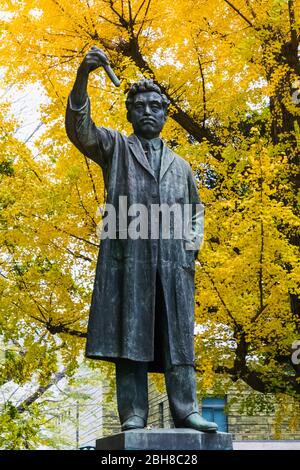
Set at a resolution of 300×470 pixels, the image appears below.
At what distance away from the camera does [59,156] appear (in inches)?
434

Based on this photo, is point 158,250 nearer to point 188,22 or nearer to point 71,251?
point 71,251

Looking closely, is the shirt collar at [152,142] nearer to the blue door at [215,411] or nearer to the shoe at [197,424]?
the shoe at [197,424]

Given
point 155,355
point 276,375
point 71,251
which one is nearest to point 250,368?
point 276,375

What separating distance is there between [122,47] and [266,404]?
253 inches

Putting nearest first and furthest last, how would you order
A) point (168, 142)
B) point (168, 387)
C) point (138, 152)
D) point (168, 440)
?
1. point (168, 440)
2. point (168, 387)
3. point (138, 152)
4. point (168, 142)

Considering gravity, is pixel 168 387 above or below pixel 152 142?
below

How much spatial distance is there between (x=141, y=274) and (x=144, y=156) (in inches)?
31.8

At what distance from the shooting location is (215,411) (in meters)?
18.1

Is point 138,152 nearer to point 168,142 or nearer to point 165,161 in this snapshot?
point 165,161

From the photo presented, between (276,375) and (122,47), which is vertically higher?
(122,47)

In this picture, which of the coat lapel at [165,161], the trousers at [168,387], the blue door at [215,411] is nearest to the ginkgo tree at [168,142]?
the coat lapel at [165,161]

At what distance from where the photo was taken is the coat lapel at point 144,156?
4.95 metres

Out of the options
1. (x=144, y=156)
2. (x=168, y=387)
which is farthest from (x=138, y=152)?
(x=168, y=387)

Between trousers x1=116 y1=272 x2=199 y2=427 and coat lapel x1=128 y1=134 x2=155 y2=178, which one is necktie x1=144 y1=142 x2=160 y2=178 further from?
trousers x1=116 y1=272 x2=199 y2=427
